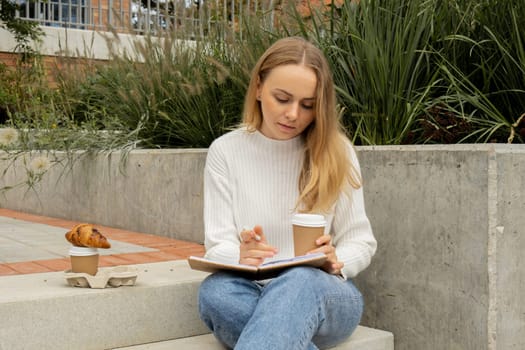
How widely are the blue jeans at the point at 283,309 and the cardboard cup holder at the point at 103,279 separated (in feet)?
1.14

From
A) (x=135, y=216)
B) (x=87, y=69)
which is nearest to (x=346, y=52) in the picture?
(x=135, y=216)

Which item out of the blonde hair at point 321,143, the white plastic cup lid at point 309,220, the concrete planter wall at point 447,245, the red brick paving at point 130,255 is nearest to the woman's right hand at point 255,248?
the white plastic cup lid at point 309,220

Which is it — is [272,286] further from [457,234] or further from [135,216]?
[135,216]

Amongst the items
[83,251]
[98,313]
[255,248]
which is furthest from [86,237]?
[255,248]

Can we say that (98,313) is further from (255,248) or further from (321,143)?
(321,143)

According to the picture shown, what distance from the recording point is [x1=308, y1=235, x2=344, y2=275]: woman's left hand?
228 centimetres

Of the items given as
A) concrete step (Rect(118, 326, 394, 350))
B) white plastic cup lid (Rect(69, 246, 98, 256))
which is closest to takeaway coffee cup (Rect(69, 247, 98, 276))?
white plastic cup lid (Rect(69, 246, 98, 256))

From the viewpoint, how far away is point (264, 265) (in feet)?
7.38

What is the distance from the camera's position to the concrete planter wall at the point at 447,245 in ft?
8.14

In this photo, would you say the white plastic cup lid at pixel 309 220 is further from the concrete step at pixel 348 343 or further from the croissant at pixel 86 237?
the croissant at pixel 86 237

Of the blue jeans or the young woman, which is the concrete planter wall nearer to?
the young woman

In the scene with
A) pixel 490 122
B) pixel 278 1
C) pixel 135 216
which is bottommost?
pixel 135 216

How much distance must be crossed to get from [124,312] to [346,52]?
1.66 meters

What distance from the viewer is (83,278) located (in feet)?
8.32
